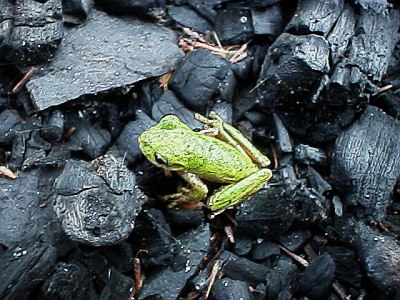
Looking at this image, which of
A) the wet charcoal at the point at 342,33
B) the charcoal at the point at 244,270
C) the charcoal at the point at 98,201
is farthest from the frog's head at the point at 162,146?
the wet charcoal at the point at 342,33

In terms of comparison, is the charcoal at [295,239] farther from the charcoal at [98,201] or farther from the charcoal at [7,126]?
the charcoal at [7,126]

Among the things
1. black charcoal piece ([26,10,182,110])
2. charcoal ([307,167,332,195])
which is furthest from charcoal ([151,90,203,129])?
charcoal ([307,167,332,195])

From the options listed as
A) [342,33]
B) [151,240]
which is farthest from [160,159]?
[342,33]

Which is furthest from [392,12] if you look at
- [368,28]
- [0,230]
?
[0,230]

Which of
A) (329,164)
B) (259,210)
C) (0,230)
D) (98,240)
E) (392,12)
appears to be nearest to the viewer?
(98,240)

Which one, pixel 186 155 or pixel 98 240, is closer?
pixel 98 240

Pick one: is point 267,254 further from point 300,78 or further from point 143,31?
point 143,31

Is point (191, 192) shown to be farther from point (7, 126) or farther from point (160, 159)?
point (7, 126)
